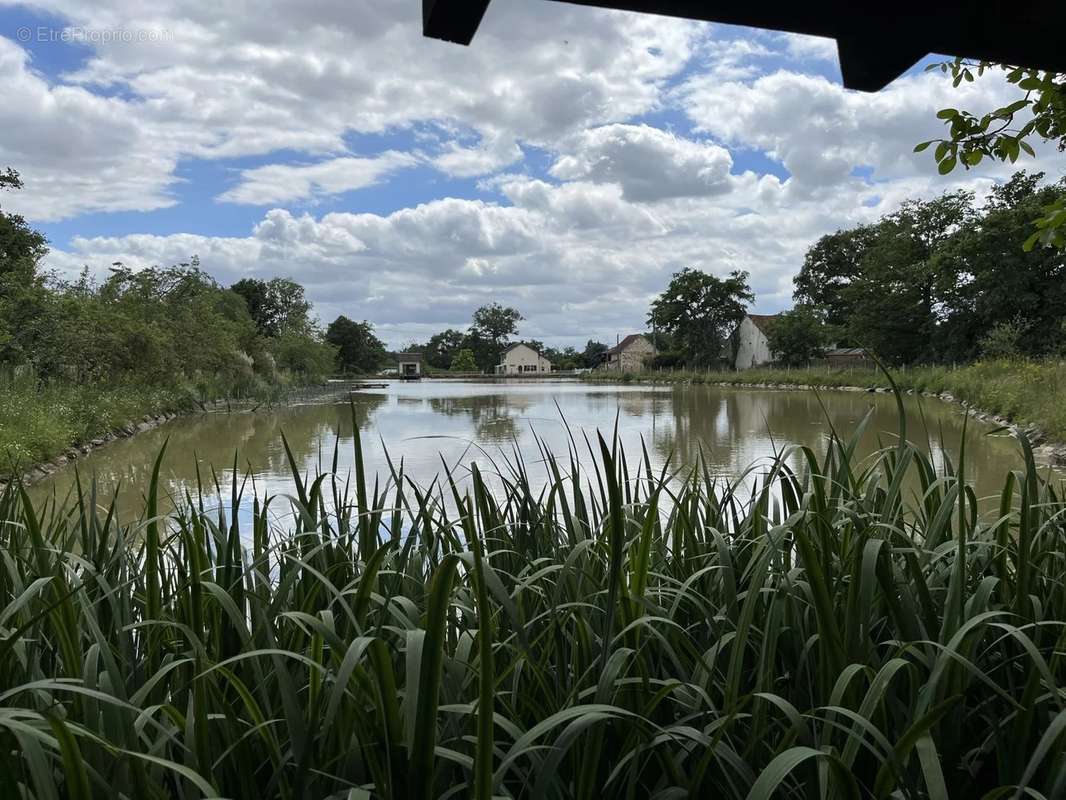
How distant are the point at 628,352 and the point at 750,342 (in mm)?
23120

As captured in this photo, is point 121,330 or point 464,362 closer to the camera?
point 121,330

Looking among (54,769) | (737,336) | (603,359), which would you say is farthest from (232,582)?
(603,359)

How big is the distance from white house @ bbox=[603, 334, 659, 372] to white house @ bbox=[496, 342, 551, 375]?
20.8 feet

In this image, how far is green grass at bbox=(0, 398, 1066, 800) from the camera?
0.86 meters

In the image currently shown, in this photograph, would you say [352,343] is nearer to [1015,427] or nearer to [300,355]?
[300,355]

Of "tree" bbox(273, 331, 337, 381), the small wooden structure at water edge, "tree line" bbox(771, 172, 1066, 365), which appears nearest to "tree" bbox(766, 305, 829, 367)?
"tree line" bbox(771, 172, 1066, 365)

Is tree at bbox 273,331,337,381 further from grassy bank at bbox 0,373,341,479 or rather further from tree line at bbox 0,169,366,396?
grassy bank at bbox 0,373,341,479

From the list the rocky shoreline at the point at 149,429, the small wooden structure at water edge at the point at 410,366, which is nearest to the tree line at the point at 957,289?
the rocky shoreline at the point at 149,429

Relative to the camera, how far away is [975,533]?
60.5 inches

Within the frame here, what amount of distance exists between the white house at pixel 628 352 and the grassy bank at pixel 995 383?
34.0 metres

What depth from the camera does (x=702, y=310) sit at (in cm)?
4644

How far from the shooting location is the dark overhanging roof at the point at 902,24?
1.01 metres

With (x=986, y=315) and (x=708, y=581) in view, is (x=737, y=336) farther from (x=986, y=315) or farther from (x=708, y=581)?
(x=708, y=581)

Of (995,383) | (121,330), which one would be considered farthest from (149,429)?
(995,383)
